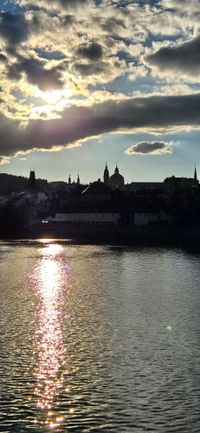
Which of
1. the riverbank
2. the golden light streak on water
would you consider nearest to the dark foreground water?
the golden light streak on water

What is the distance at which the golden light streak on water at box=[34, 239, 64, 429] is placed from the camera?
16.2 m

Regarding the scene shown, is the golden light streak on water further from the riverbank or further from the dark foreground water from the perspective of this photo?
the riverbank

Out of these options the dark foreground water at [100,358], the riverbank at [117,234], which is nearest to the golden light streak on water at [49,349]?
the dark foreground water at [100,358]

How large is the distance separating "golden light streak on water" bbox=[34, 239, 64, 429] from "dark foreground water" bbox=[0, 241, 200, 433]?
0.12 ft

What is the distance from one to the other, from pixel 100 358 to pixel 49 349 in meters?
2.67

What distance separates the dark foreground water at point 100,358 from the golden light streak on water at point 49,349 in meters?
0.04

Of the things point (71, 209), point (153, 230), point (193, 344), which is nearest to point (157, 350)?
point (193, 344)

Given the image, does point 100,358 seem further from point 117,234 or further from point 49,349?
point 117,234

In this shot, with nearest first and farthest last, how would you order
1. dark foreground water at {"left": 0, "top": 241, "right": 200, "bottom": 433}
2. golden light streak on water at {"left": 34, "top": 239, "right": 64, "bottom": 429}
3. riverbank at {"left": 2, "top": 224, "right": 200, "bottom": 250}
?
dark foreground water at {"left": 0, "top": 241, "right": 200, "bottom": 433} → golden light streak on water at {"left": 34, "top": 239, "right": 64, "bottom": 429} → riverbank at {"left": 2, "top": 224, "right": 200, "bottom": 250}

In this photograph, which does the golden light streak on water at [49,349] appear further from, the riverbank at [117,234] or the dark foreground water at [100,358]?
the riverbank at [117,234]

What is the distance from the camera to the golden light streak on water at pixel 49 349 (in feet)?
53.1

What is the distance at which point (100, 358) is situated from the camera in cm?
2142

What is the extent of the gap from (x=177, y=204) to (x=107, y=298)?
11100 cm

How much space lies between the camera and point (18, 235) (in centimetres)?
15700
